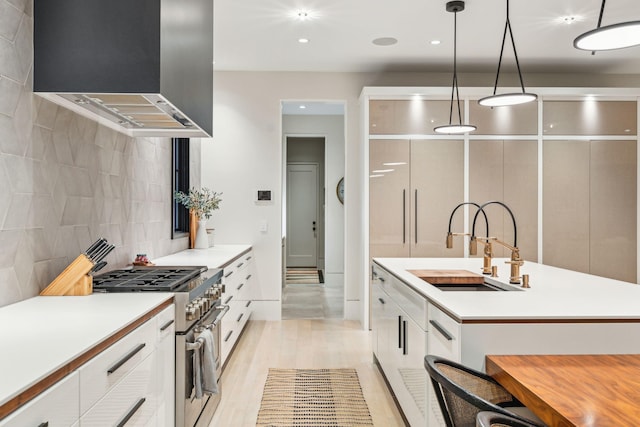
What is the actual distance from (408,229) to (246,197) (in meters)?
1.83

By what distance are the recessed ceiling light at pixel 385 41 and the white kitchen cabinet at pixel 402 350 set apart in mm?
2263

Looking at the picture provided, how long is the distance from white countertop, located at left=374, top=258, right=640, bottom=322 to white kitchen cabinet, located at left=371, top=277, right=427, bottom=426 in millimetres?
207

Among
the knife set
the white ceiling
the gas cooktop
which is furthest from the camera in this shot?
the white ceiling

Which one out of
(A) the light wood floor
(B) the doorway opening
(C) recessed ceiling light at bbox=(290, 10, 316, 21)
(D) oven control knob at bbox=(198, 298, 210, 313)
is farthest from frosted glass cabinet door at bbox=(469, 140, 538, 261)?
(D) oven control knob at bbox=(198, 298, 210, 313)

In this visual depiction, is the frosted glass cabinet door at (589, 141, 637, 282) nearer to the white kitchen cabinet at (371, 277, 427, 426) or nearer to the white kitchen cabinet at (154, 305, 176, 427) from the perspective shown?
the white kitchen cabinet at (371, 277, 427, 426)

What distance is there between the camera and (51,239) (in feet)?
7.29

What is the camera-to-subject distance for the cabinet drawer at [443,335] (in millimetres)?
1775

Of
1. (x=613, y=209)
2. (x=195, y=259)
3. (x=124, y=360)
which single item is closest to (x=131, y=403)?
(x=124, y=360)

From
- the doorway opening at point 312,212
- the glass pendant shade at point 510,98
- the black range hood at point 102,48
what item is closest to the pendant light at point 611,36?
the glass pendant shade at point 510,98

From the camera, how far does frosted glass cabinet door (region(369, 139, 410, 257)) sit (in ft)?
16.4

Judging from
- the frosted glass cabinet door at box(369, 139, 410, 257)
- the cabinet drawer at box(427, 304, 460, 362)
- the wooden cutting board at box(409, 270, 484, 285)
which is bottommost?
the cabinet drawer at box(427, 304, 460, 362)

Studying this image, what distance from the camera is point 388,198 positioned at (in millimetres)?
4996

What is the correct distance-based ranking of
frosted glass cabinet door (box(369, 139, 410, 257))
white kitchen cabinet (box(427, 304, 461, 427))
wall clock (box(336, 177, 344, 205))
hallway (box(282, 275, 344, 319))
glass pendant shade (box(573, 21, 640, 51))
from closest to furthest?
1. glass pendant shade (box(573, 21, 640, 51))
2. white kitchen cabinet (box(427, 304, 461, 427))
3. frosted glass cabinet door (box(369, 139, 410, 257))
4. hallway (box(282, 275, 344, 319))
5. wall clock (box(336, 177, 344, 205))

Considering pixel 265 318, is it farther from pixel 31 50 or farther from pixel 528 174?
pixel 31 50
